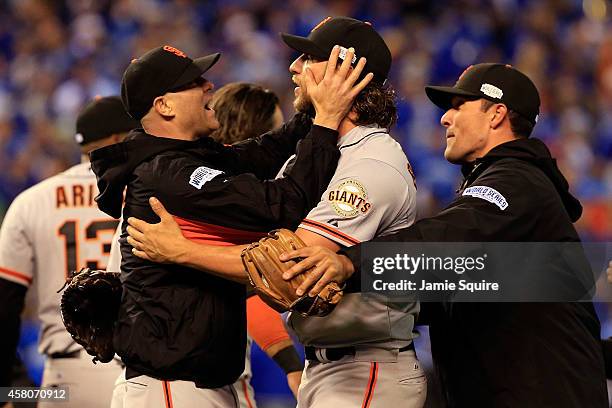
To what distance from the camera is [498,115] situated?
142 inches

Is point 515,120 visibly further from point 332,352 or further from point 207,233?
point 207,233

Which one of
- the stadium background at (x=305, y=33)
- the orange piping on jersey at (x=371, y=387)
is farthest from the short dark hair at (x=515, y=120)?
the stadium background at (x=305, y=33)

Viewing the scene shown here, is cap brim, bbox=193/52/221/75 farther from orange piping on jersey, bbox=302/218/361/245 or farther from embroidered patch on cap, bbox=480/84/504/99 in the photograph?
embroidered patch on cap, bbox=480/84/504/99

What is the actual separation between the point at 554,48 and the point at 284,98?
2.85 meters

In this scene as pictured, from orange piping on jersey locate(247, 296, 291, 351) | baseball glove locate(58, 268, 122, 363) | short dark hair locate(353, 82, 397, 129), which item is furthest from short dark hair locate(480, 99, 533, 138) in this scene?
baseball glove locate(58, 268, 122, 363)

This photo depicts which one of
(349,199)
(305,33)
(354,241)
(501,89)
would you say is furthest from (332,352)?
Answer: (305,33)

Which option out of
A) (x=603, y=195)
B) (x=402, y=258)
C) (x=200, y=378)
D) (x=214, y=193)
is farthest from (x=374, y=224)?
(x=603, y=195)

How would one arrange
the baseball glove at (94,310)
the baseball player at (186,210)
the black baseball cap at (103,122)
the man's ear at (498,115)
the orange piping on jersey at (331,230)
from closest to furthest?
the orange piping on jersey at (331,230) < the baseball player at (186,210) < the baseball glove at (94,310) < the man's ear at (498,115) < the black baseball cap at (103,122)

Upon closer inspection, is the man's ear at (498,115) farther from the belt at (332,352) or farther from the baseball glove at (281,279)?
the baseball glove at (281,279)

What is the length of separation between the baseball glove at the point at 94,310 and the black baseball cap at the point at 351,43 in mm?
1076

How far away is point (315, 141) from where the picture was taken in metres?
3.04

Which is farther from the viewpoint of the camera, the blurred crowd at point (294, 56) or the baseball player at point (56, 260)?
→ the blurred crowd at point (294, 56)

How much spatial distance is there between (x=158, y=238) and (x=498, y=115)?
1433mm

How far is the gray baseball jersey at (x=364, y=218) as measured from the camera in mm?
2914
